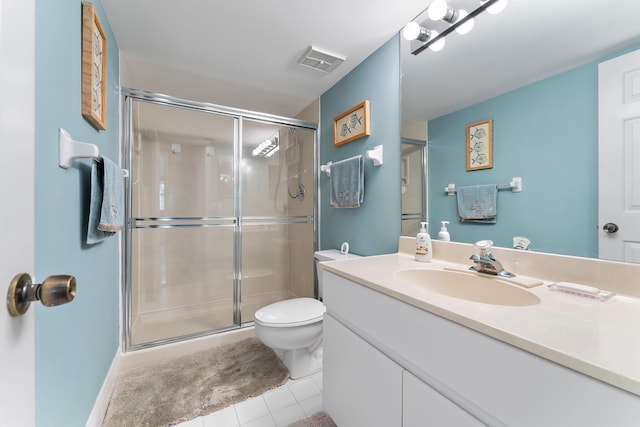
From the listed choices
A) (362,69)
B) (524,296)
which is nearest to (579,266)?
(524,296)

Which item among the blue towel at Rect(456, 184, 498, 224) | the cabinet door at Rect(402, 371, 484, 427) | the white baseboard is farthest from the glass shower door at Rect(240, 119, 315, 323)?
the cabinet door at Rect(402, 371, 484, 427)

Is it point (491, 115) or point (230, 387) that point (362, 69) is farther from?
point (230, 387)

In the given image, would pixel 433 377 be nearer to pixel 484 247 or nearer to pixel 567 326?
pixel 567 326

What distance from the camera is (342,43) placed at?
1.63 meters

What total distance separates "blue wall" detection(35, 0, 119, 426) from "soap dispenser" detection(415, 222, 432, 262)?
4.72 ft

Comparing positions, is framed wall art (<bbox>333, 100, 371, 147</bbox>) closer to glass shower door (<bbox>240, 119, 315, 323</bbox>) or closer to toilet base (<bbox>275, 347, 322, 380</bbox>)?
glass shower door (<bbox>240, 119, 315, 323</bbox>)

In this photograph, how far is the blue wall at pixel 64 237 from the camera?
2.36 ft

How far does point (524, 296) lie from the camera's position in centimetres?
83

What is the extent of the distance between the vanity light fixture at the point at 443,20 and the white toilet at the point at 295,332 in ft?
5.49

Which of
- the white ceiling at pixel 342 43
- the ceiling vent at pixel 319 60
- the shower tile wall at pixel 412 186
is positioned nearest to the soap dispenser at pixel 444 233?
the shower tile wall at pixel 412 186

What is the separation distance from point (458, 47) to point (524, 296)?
3.88 ft

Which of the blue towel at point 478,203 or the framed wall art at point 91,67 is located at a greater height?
the framed wall art at point 91,67

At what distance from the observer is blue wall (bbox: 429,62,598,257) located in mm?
830

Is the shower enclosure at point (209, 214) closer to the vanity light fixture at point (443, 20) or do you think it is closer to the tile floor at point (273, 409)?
the tile floor at point (273, 409)
